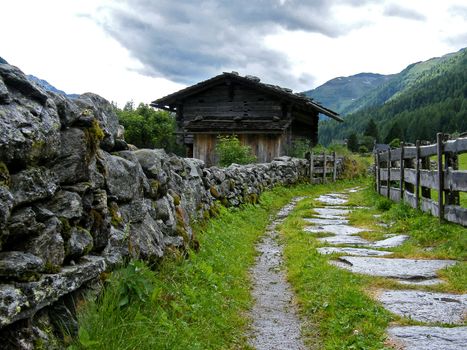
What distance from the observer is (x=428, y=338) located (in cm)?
402

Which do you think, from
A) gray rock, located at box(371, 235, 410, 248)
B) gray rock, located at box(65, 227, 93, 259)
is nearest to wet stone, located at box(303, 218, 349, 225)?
gray rock, located at box(371, 235, 410, 248)

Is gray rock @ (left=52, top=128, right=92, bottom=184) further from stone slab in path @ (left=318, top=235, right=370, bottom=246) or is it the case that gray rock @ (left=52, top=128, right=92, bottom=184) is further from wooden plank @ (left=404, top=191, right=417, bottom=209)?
wooden plank @ (left=404, top=191, right=417, bottom=209)

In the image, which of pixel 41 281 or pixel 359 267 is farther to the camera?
pixel 359 267

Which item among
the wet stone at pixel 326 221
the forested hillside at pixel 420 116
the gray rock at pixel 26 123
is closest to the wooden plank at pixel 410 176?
the wet stone at pixel 326 221

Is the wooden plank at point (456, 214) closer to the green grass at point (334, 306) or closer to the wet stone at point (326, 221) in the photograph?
the green grass at point (334, 306)

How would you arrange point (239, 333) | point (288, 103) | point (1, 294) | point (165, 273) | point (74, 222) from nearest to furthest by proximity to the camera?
point (1, 294) < point (74, 222) < point (239, 333) < point (165, 273) < point (288, 103)

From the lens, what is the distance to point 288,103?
24.1m

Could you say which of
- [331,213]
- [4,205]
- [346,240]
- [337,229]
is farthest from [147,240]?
[331,213]

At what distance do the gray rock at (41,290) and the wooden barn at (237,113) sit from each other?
20.3 meters

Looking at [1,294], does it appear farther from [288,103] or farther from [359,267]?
[288,103]

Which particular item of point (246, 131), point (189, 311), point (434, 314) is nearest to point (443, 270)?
point (434, 314)

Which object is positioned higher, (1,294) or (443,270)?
(1,294)

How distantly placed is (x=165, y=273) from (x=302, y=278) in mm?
2046

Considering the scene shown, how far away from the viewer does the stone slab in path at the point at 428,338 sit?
3.85 m
